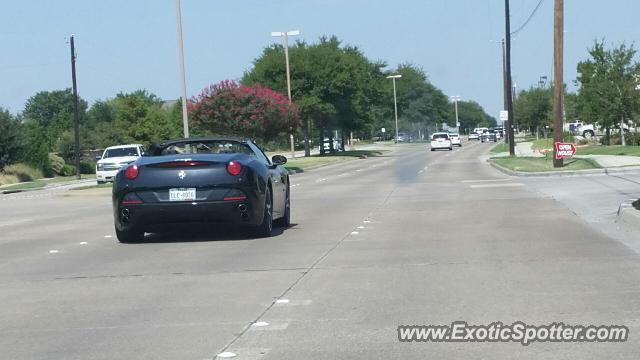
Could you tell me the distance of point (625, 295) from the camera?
27.6 ft

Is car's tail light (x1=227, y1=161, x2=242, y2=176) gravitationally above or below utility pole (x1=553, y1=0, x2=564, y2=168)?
below

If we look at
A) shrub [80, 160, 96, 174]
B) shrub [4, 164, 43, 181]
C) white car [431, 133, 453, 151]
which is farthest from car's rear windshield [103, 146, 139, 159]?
white car [431, 133, 453, 151]

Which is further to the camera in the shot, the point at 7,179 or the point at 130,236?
the point at 7,179

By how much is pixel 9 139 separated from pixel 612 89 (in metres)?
32.0

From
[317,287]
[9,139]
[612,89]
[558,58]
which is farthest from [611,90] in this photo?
[317,287]

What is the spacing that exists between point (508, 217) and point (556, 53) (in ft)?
58.1

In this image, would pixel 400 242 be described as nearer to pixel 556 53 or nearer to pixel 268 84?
pixel 556 53

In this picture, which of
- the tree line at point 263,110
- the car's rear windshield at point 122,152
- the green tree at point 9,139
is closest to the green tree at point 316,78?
the tree line at point 263,110

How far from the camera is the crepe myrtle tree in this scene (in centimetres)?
4694

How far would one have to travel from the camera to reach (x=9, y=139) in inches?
2037

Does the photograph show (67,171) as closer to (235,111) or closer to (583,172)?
(235,111)

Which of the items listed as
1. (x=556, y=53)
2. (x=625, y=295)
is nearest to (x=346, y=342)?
(x=625, y=295)

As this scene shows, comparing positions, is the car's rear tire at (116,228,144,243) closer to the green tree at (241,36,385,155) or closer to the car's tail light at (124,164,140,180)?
the car's tail light at (124,164,140,180)

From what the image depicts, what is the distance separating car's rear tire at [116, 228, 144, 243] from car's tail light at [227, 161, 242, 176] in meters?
1.66
